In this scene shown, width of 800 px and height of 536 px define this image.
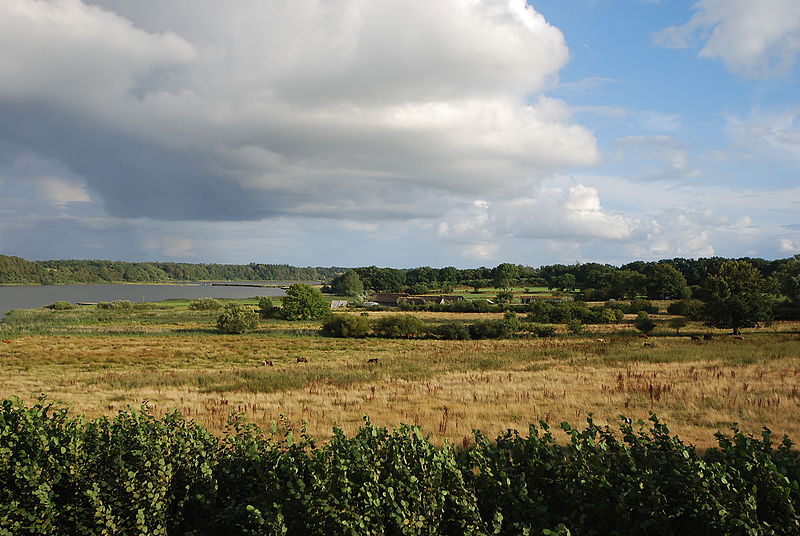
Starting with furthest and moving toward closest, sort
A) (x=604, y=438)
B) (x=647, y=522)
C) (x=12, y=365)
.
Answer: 1. (x=12, y=365)
2. (x=604, y=438)
3. (x=647, y=522)

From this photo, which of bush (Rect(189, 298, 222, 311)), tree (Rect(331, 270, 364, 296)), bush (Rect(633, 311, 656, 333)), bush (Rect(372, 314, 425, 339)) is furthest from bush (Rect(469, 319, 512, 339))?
tree (Rect(331, 270, 364, 296))

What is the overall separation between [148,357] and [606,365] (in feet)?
117

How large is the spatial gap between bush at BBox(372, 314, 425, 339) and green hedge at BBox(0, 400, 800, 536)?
52003mm

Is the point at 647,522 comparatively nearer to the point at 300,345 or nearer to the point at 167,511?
the point at 167,511

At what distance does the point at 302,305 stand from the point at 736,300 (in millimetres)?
62797

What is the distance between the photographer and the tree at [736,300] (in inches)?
1666

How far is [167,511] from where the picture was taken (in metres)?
5.37

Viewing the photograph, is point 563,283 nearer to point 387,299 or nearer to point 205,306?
point 387,299

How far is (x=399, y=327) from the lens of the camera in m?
58.2

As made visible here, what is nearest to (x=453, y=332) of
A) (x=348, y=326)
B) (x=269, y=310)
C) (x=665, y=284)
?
(x=348, y=326)

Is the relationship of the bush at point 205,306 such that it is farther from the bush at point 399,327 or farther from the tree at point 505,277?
the tree at point 505,277

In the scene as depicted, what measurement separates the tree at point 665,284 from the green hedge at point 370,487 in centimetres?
11147

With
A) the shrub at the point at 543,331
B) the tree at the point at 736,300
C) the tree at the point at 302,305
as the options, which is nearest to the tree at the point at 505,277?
the tree at the point at 302,305

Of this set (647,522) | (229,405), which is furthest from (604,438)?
(229,405)
